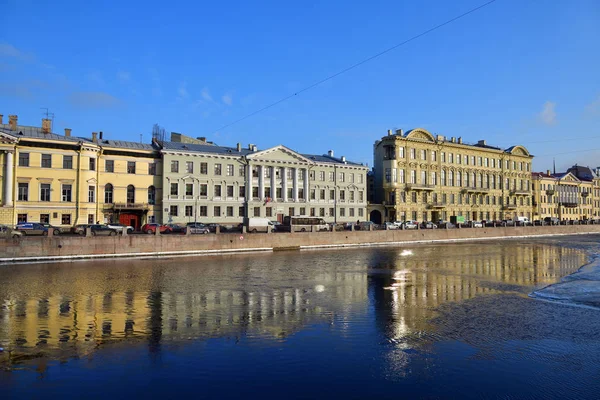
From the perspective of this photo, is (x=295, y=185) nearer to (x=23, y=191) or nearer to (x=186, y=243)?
(x=186, y=243)

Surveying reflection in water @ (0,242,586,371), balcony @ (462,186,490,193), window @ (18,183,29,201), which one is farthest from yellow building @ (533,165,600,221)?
window @ (18,183,29,201)

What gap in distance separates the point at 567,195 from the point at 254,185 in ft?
279

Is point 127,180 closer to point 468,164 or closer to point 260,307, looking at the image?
point 260,307

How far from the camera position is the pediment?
65500 mm

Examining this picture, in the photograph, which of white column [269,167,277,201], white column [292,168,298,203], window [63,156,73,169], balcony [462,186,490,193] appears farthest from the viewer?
balcony [462,186,490,193]

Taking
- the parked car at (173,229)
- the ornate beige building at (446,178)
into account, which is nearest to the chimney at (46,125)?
the parked car at (173,229)

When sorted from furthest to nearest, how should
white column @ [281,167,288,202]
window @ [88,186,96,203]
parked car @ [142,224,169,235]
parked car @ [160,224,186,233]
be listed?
white column @ [281,167,288,202] → window @ [88,186,96,203] → parked car @ [160,224,186,233] → parked car @ [142,224,169,235]

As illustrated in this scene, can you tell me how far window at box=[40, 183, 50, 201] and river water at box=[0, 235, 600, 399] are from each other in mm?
28288

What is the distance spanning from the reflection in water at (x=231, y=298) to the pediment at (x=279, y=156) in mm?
30809

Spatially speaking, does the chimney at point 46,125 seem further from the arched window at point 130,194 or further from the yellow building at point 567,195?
the yellow building at point 567,195

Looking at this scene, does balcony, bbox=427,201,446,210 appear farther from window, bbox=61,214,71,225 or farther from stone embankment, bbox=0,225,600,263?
window, bbox=61,214,71,225

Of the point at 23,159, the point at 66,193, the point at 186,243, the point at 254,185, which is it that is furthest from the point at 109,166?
the point at 186,243

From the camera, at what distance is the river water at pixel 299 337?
Result: 985 centimetres

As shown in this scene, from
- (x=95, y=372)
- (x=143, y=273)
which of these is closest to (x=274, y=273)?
(x=143, y=273)
